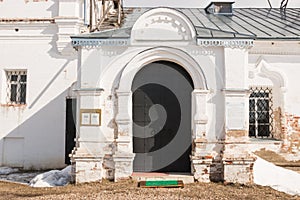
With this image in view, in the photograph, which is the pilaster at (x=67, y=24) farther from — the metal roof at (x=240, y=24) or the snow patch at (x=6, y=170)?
the snow patch at (x=6, y=170)

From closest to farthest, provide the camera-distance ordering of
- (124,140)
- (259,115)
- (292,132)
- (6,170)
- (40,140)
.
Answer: (124,140), (292,132), (259,115), (6,170), (40,140)

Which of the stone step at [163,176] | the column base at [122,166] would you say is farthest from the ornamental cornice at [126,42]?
the stone step at [163,176]

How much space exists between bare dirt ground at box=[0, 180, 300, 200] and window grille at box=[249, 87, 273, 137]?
2.89 m

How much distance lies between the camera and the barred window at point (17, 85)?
9938 mm

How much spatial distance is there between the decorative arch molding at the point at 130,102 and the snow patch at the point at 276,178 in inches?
51.5

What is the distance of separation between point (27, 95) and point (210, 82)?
227 inches

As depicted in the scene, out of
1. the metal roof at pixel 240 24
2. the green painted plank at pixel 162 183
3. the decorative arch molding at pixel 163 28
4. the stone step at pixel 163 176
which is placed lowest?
the green painted plank at pixel 162 183

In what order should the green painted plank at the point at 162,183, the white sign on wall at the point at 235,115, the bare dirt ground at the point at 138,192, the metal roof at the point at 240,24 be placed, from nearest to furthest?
the bare dirt ground at the point at 138,192 < the green painted plank at the point at 162,183 < the white sign on wall at the point at 235,115 < the metal roof at the point at 240,24

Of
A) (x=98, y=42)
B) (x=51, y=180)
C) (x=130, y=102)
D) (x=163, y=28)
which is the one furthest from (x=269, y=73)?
(x=51, y=180)

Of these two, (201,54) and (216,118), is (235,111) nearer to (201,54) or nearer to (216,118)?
(216,118)

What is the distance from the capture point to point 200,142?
662 centimetres

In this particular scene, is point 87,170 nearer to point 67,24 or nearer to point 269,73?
point 67,24

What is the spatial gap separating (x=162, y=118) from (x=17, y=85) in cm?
525

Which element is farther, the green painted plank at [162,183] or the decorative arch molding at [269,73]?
the decorative arch molding at [269,73]
